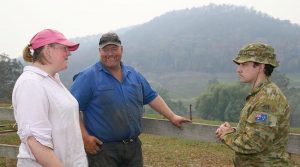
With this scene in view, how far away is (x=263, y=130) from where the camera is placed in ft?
9.15

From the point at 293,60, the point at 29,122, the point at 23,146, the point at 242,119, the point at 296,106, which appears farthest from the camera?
the point at 293,60

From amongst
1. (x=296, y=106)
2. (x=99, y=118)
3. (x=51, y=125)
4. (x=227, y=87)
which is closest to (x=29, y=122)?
(x=51, y=125)

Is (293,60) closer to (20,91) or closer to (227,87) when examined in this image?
(227,87)

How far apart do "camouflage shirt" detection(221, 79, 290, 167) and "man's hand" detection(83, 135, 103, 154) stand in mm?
1315

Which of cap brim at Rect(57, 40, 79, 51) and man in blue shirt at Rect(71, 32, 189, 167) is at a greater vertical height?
cap brim at Rect(57, 40, 79, 51)

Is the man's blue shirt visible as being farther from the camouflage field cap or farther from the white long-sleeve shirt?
the camouflage field cap

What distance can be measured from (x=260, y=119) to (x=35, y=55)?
1.67 m

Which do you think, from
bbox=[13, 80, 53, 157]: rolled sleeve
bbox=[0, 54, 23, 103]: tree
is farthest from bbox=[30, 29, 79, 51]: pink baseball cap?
bbox=[0, 54, 23, 103]: tree

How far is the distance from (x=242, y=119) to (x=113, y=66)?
1435 mm

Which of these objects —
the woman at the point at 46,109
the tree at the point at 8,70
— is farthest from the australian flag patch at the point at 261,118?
the tree at the point at 8,70

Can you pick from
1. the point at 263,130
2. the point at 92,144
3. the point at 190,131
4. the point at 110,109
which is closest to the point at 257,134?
the point at 263,130

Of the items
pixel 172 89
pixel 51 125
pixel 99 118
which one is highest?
pixel 51 125

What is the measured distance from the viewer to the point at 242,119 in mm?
2969

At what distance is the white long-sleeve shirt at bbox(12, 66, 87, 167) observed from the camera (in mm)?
2562
